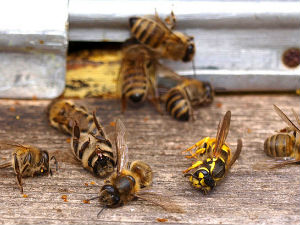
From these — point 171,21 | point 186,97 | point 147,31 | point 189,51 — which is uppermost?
point 171,21

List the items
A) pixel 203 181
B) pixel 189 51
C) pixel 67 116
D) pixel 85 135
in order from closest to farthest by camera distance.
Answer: pixel 203 181 < pixel 85 135 < pixel 67 116 < pixel 189 51

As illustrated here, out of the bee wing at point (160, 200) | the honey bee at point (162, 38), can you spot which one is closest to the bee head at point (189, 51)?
the honey bee at point (162, 38)

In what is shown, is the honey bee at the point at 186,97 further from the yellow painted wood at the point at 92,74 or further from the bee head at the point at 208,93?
the yellow painted wood at the point at 92,74

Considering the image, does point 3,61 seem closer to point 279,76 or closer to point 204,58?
point 204,58

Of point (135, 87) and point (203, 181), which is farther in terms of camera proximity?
point (135, 87)

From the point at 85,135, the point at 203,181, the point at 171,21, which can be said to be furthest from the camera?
the point at 171,21

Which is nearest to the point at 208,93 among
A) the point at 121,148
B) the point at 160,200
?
the point at 121,148

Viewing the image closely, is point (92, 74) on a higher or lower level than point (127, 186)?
higher

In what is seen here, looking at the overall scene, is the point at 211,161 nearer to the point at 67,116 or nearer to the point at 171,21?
the point at 67,116
